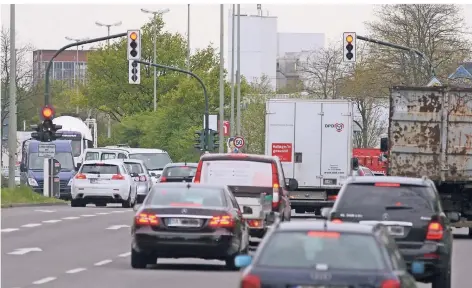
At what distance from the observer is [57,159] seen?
206 feet

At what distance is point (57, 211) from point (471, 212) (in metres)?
12.7

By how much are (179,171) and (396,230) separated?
26.7 metres

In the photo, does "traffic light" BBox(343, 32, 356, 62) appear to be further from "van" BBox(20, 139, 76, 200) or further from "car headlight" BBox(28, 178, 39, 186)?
"car headlight" BBox(28, 178, 39, 186)

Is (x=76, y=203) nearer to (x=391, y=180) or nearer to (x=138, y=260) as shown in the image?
(x=138, y=260)

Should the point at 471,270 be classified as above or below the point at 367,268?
below

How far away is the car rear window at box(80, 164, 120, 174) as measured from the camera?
4762cm

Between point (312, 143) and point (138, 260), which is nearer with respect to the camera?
point (138, 260)

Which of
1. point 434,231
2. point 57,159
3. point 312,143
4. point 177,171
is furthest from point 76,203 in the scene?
point 434,231

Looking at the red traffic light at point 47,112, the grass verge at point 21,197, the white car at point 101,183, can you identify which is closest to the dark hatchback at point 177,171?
the white car at point 101,183

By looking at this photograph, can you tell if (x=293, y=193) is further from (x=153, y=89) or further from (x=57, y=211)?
(x=153, y=89)

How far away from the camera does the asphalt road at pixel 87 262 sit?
1939cm

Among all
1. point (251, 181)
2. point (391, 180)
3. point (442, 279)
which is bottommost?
point (442, 279)

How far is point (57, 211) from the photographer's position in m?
40.8

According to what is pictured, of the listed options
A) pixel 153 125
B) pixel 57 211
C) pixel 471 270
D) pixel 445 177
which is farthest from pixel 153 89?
pixel 471 270
